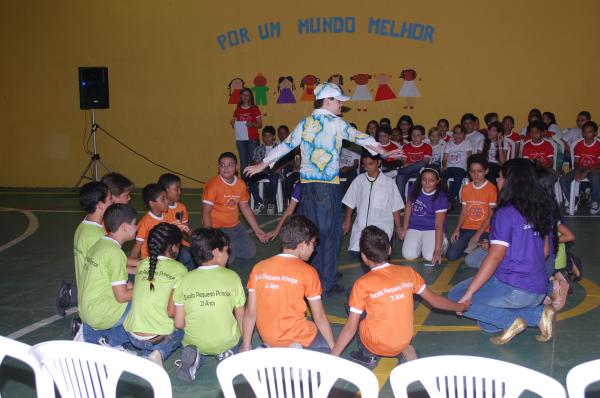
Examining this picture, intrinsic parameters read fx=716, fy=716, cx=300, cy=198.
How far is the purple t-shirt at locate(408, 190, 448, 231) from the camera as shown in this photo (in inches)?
312

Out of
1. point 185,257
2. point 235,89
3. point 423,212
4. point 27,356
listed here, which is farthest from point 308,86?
point 27,356

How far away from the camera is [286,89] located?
48.6ft

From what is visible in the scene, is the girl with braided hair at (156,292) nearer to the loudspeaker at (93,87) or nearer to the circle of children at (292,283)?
the circle of children at (292,283)

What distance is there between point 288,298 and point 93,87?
442 inches

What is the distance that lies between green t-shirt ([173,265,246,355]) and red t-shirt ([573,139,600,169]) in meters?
8.40

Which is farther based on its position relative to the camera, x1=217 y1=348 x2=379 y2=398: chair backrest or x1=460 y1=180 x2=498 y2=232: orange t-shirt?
x1=460 y1=180 x2=498 y2=232: orange t-shirt

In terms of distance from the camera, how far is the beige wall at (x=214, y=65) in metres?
13.7

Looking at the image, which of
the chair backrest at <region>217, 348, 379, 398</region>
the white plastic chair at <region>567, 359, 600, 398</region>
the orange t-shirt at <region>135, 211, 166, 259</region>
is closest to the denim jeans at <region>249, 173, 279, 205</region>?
the orange t-shirt at <region>135, 211, 166, 259</region>

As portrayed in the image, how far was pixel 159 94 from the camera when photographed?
51.4 feet

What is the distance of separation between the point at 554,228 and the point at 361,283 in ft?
5.83

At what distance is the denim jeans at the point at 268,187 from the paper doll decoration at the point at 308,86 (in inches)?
118

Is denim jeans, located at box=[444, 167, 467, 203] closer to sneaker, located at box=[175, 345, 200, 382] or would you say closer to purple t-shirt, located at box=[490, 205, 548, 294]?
purple t-shirt, located at box=[490, 205, 548, 294]

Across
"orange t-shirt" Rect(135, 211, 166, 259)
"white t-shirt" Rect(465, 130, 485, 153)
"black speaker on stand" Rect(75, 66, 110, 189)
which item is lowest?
"orange t-shirt" Rect(135, 211, 166, 259)

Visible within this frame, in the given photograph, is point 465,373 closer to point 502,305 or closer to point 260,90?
point 502,305
